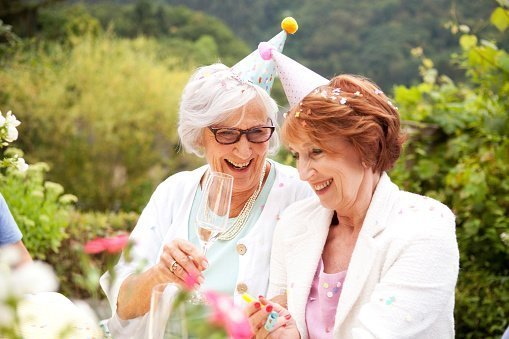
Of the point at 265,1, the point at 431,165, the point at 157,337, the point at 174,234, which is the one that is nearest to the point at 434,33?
the point at 265,1

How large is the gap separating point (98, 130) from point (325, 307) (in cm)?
874

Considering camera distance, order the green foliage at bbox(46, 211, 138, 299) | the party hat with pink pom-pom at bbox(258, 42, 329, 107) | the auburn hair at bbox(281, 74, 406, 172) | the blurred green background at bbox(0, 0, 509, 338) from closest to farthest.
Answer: the auburn hair at bbox(281, 74, 406, 172), the party hat with pink pom-pom at bbox(258, 42, 329, 107), the blurred green background at bbox(0, 0, 509, 338), the green foliage at bbox(46, 211, 138, 299)

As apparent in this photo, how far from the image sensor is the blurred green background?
4.46 metres

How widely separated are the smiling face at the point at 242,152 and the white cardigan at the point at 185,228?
13cm

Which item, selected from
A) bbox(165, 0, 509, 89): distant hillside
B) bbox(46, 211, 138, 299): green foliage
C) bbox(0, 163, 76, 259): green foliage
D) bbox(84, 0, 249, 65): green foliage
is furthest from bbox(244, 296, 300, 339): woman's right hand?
bbox(84, 0, 249, 65): green foliage

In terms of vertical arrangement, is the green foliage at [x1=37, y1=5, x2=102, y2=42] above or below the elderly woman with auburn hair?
below

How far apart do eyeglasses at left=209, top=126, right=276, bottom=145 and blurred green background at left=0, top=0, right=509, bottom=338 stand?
0.36 metres

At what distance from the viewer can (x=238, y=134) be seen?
2775 millimetres

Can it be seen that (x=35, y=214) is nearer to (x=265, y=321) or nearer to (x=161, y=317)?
(x=265, y=321)

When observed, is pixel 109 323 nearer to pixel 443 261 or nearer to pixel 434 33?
pixel 443 261

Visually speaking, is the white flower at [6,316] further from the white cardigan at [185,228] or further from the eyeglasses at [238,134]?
the eyeglasses at [238,134]

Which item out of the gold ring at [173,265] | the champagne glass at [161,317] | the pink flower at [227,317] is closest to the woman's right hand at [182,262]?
the gold ring at [173,265]

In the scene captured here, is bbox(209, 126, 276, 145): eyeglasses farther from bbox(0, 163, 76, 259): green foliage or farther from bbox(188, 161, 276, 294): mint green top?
bbox(0, 163, 76, 259): green foliage

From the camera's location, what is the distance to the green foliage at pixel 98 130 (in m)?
10.6
